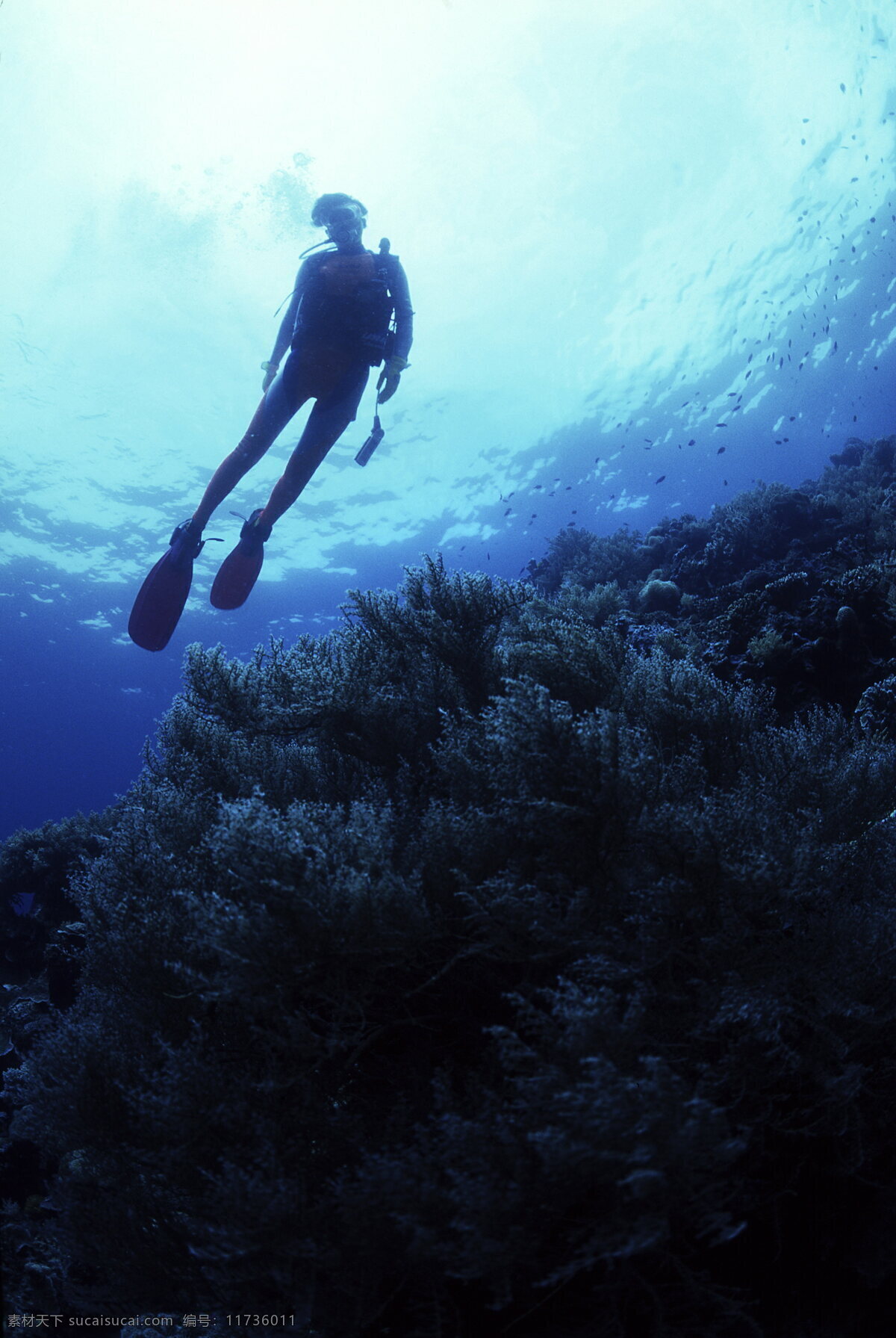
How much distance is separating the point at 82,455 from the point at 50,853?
1883 cm

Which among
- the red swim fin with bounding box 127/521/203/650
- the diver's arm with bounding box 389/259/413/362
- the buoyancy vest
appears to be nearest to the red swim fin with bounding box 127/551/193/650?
the red swim fin with bounding box 127/521/203/650

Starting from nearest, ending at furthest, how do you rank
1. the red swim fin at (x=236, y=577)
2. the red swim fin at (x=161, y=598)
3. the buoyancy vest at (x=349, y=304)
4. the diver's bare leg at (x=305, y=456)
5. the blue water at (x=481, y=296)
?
the buoyancy vest at (x=349, y=304) < the diver's bare leg at (x=305, y=456) < the red swim fin at (x=161, y=598) < the red swim fin at (x=236, y=577) < the blue water at (x=481, y=296)

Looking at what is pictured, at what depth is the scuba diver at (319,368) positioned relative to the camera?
6168mm

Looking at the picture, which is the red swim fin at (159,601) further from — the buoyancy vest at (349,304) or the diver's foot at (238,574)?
the buoyancy vest at (349,304)

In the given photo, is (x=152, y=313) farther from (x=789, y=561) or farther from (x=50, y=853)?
(x=789, y=561)

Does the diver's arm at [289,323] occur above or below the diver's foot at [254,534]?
above

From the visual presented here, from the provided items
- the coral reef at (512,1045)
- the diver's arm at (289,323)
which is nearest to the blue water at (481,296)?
the diver's arm at (289,323)

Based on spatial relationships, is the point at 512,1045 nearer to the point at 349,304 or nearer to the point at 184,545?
the point at 184,545

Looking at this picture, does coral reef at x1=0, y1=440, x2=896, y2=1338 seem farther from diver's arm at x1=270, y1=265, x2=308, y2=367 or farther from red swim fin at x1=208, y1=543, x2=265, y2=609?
diver's arm at x1=270, y1=265, x2=308, y2=367

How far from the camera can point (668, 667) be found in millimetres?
3930

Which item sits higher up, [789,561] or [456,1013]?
[789,561]

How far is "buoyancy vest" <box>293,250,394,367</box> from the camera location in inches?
241

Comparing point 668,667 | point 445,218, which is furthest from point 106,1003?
point 445,218

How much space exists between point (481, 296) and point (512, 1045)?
22.9 metres
